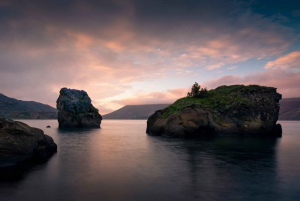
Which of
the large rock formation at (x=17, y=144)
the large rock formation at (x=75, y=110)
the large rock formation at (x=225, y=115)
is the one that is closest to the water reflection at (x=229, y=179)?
the large rock formation at (x=17, y=144)

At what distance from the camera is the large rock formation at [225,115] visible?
146 feet

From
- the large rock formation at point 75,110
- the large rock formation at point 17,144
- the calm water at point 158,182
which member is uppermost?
Answer: the large rock formation at point 75,110

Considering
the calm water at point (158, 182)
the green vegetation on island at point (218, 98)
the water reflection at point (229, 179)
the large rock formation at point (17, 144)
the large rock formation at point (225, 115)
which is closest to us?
the calm water at point (158, 182)

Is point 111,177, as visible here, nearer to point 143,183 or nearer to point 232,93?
point 143,183

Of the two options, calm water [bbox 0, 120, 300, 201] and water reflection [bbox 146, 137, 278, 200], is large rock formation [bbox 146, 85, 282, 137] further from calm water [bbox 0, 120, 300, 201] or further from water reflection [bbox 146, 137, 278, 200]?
calm water [bbox 0, 120, 300, 201]

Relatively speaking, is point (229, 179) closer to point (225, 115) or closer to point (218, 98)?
point (225, 115)

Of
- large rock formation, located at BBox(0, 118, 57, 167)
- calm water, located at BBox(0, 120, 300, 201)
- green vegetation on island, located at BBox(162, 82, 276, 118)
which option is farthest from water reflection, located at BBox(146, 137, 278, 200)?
green vegetation on island, located at BBox(162, 82, 276, 118)

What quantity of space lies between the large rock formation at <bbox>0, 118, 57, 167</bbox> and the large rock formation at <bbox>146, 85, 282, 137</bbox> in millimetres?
30007

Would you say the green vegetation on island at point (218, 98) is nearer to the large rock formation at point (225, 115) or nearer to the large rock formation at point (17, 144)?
the large rock formation at point (225, 115)

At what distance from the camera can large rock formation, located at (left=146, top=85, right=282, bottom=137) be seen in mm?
44375

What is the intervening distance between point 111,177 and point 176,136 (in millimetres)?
30530

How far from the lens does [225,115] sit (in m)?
46.0

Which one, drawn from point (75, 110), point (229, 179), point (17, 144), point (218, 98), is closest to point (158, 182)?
point (229, 179)

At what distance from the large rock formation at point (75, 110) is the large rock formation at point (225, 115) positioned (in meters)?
51.5
